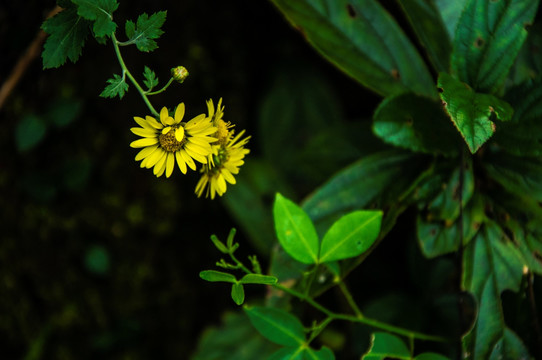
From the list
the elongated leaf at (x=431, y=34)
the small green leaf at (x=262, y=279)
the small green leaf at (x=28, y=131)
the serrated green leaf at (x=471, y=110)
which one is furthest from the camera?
the small green leaf at (x=28, y=131)

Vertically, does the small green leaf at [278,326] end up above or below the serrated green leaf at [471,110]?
below

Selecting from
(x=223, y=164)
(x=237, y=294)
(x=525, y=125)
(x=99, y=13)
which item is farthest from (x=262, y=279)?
(x=525, y=125)

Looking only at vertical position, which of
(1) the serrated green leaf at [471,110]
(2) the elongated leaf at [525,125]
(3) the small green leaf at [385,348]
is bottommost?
(3) the small green leaf at [385,348]

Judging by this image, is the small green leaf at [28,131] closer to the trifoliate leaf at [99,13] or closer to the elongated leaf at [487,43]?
the trifoliate leaf at [99,13]

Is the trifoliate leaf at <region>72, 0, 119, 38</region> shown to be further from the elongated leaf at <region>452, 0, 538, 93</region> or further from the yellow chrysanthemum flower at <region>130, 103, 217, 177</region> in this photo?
the elongated leaf at <region>452, 0, 538, 93</region>

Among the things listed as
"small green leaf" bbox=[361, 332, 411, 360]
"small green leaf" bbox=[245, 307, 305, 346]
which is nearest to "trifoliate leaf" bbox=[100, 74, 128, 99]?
"small green leaf" bbox=[245, 307, 305, 346]

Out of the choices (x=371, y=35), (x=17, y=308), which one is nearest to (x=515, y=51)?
(x=371, y=35)

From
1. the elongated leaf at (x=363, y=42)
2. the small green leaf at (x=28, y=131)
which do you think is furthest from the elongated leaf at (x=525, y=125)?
the small green leaf at (x=28, y=131)

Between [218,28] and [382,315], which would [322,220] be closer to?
[382,315]

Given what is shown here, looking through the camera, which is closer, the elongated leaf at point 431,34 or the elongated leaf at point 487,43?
the elongated leaf at point 487,43
